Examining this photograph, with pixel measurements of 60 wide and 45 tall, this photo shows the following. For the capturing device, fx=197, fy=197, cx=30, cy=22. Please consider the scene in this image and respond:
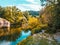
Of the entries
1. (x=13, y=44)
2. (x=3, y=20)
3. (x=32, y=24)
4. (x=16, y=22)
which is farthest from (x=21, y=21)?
(x=13, y=44)

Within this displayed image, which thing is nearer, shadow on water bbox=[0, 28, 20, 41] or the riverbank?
the riverbank

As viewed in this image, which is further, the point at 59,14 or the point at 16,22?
the point at 16,22

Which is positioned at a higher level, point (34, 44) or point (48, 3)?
point (48, 3)

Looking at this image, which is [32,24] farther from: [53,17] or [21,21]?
[53,17]

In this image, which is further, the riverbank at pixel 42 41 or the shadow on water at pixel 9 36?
the shadow on water at pixel 9 36

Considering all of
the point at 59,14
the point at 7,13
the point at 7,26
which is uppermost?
the point at 59,14

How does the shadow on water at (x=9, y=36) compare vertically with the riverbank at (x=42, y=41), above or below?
below

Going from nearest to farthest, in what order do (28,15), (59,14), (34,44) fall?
(34,44) → (59,14) → (28,15)

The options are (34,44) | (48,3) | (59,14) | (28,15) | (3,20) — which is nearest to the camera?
(34,44)

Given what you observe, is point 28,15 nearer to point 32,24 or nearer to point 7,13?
point 7,13

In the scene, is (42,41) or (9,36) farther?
(9,36)

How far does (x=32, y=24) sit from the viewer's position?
32031mm

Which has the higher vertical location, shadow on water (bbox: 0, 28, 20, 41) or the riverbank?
the riverbank

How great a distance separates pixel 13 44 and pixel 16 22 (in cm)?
2144
